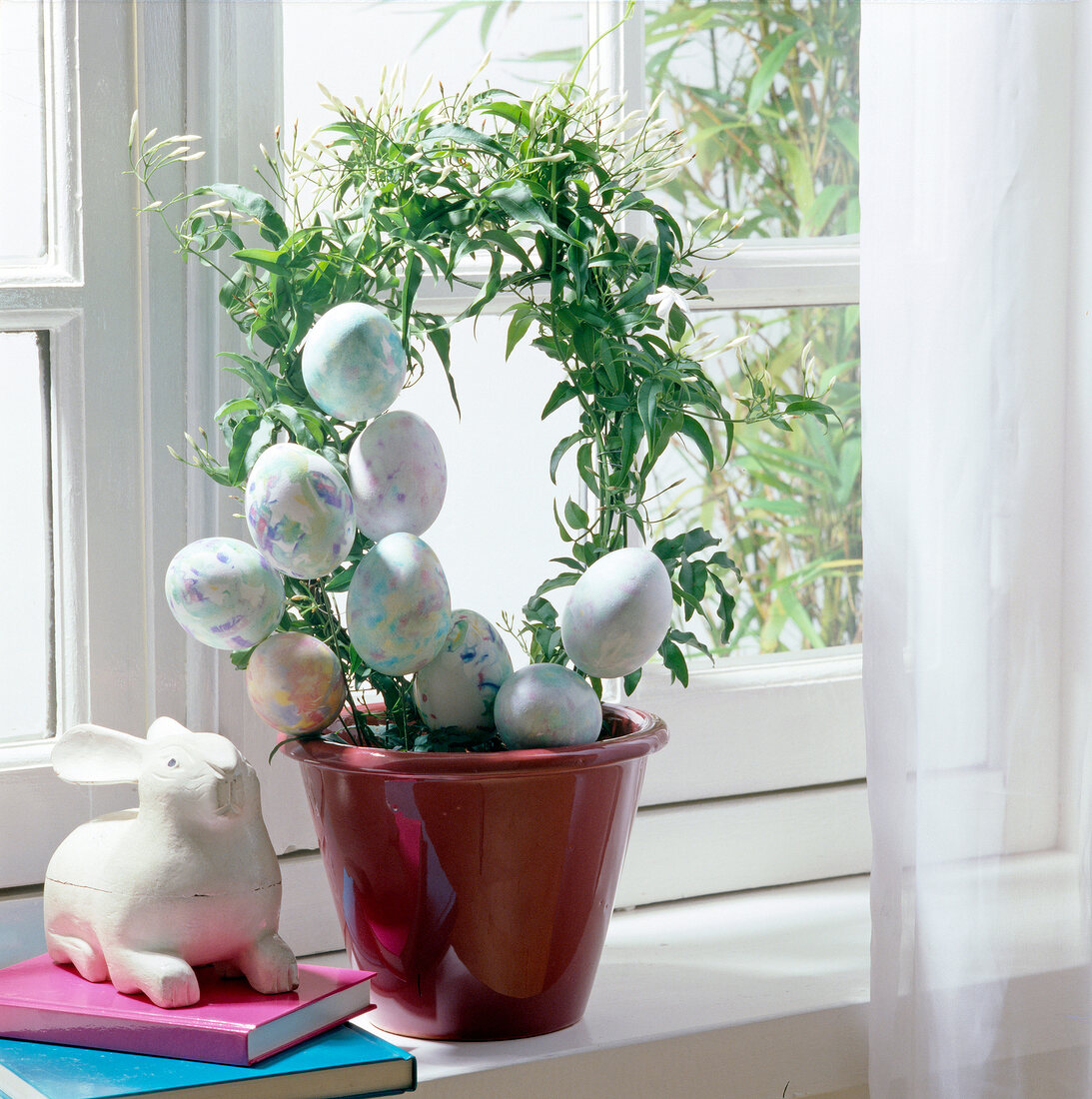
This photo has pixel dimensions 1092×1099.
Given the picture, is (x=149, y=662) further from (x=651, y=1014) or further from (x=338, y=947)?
(x=651, y=1014)

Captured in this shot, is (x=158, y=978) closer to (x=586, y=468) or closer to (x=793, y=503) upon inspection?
(x=586, y=468)

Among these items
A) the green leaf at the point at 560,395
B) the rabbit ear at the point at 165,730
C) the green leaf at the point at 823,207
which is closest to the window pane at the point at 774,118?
the green leaf at the point at 823,207

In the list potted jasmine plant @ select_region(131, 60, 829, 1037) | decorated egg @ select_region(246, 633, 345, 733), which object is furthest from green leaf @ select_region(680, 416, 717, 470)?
decorated egg @ select_region(246, 633, 345, 733)

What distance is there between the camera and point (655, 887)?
3.46 ft

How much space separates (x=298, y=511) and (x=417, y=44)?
1.51 ft

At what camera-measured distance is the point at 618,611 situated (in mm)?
700

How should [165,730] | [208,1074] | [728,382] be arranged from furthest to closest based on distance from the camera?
[728,382] < [165,730] < [208,1074]

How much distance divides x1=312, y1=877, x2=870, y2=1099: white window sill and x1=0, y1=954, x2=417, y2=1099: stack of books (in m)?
0.08

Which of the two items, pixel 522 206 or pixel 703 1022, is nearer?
pixel 522 206

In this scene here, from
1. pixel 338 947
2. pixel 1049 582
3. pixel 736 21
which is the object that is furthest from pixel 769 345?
pixel 338 947

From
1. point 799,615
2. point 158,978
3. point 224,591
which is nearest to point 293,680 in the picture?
point 224,591

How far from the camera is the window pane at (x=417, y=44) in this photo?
922 millimetres

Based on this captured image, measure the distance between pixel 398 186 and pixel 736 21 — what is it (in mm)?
559

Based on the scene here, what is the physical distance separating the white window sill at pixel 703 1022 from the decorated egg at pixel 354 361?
385 mm
